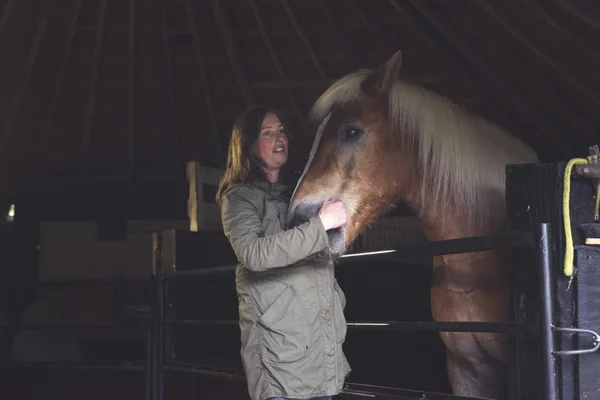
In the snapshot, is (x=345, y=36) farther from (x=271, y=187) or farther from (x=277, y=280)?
(x=277, y=280)

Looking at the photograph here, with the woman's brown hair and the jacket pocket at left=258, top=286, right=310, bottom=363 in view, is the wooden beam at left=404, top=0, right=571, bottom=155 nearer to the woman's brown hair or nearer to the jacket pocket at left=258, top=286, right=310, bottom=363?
the woman's brown hair

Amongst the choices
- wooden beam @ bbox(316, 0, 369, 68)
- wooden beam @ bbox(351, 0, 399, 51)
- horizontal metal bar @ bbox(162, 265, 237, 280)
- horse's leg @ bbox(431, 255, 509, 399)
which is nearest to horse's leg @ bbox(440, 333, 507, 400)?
horse's leg @ bbox(431, 255, 509, 399)

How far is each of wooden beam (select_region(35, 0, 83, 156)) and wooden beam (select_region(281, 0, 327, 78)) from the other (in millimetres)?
1335

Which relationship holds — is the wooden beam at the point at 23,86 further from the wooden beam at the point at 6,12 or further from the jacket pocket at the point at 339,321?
the jacket pocket at the point at 339,321

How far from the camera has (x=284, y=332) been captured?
167 cm

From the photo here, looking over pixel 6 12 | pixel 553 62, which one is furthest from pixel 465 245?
pixel 6 12

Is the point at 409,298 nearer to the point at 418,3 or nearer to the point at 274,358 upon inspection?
the point at 418,3

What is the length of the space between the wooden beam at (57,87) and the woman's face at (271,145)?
3.13 m

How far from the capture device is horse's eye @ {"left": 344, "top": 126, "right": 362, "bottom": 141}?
2.09 m

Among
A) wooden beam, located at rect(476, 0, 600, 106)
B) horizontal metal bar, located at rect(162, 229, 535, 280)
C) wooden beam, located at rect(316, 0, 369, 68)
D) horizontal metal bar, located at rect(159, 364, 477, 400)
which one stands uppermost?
wooden beam, located at rect(316, 0, 369, 68)

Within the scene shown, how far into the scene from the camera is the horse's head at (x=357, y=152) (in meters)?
2.00

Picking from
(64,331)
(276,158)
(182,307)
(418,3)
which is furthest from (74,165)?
(276,158)

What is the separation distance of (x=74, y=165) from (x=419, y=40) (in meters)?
3.44

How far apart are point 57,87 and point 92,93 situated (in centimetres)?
27
